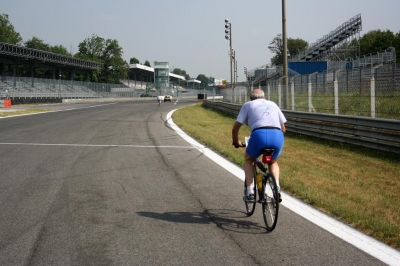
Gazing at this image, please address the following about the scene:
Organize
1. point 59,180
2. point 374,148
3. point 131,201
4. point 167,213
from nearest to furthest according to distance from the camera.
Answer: point 167,213
point 131,201
point 59,180
point 374,148

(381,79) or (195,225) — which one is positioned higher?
(381,79)

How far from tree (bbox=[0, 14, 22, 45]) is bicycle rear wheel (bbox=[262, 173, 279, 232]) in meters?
116

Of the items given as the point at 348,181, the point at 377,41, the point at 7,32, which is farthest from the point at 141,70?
the point at 348,181

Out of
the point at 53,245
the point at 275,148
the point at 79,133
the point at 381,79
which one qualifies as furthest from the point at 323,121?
the point at 53,245

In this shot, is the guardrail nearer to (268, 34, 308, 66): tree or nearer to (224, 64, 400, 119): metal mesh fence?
(224, 64, 400, 119): metal mesh fence

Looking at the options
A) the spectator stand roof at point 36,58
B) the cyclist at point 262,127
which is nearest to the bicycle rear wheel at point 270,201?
the cyclist at point 262,127

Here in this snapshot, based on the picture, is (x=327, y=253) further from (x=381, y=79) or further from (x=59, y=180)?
(x=381, y=79)

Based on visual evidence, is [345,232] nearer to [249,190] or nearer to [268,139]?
[249,190]

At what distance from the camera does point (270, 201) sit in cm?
549

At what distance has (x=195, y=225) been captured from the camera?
18.7 feet

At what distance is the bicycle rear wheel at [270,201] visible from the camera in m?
5.28

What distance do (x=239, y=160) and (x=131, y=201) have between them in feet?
14.4

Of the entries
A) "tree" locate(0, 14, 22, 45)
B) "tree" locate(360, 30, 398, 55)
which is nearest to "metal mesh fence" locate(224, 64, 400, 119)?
"tree" locate(360, 30, 398, 55)

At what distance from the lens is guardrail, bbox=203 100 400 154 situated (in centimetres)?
1133
